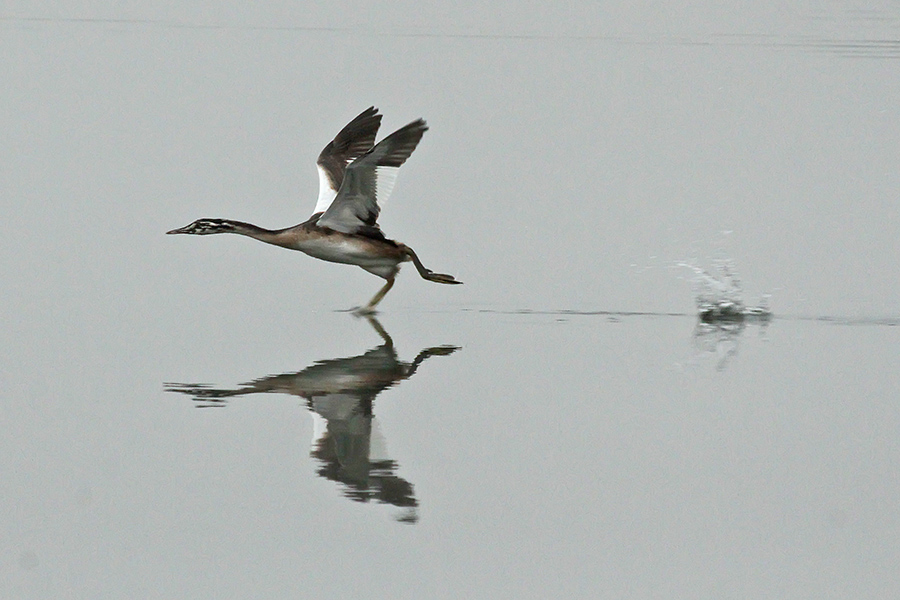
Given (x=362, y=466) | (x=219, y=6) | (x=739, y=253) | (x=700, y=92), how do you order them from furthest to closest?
(x=219, y=6), (x=700, y=92), (x=739, y=253), (x=362, y=466)

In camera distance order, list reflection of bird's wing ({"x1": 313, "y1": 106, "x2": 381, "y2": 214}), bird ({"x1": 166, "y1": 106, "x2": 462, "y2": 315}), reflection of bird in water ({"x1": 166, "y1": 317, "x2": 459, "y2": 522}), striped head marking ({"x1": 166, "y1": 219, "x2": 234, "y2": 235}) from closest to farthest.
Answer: reflection of bird in water ({"x1": 166, "y1": 317, "x2": 459, "y2": 522})
bird ({"x1": 166, "y1": 106, "x2": 462, "y2": 315})
striped head marking ({"x1": 166, "y1": 219, "x2": 234, "y2": 235})
reflection of bird's wing ({"x1": 313, "y1": 106, "x2": 381, "y2": 214})

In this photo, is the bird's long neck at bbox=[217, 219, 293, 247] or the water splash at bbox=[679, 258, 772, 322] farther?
the water splash at bbox=[679, 258, 772, 322]

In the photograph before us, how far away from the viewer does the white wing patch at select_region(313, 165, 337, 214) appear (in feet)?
40.8

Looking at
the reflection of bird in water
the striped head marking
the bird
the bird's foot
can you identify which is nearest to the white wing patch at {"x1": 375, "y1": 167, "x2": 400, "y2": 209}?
the bird

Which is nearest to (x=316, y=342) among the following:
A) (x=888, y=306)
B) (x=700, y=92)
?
(x=888, y=306)

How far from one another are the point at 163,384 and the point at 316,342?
1545mm

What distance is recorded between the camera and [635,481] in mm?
7801

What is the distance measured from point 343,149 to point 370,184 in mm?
1603

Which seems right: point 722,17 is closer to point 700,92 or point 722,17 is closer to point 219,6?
point 219,6

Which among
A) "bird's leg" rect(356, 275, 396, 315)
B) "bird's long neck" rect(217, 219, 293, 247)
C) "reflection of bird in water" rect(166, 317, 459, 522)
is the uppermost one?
"bird's long neck" rect(217, 219, 293, 247)

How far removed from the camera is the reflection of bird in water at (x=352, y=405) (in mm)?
7441

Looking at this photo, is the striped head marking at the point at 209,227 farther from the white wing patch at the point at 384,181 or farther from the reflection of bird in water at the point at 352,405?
the reflection of bird in water at the point at 352,405

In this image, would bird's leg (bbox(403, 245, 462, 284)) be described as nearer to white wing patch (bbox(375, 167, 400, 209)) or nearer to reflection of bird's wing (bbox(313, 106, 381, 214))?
white wing patch (bbox(375, 167, 400, 209))

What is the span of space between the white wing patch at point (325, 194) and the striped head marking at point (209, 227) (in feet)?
3.19
